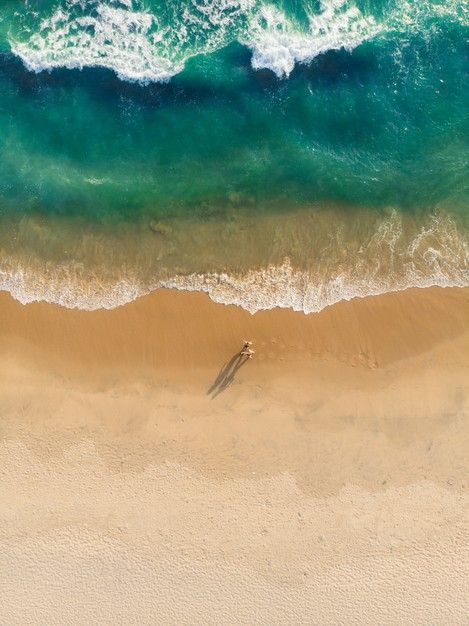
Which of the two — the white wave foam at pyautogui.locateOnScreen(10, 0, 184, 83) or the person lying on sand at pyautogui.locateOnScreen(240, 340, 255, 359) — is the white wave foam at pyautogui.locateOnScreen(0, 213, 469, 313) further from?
the white wave foam at pyautogui.locateOnScreen(10, 0, 184, 83)

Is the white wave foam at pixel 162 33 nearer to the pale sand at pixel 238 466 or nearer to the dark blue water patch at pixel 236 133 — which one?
the dark blue water patch at pixel 236 133

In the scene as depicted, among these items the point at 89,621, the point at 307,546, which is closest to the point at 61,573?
the point at 89,621

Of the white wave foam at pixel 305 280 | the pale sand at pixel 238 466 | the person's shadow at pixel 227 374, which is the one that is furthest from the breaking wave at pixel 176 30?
the person's shadow at pixel 227 374

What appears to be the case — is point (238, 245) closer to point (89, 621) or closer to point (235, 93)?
point (235, 93)

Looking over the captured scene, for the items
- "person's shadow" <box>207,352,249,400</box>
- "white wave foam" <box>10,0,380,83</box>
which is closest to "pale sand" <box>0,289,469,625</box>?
"person's shadow" <box>207,352,249,400</box>

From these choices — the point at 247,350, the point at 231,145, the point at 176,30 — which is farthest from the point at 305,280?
the point at 176,30

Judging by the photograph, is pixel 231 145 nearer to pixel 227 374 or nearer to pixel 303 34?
pixel 303 34
